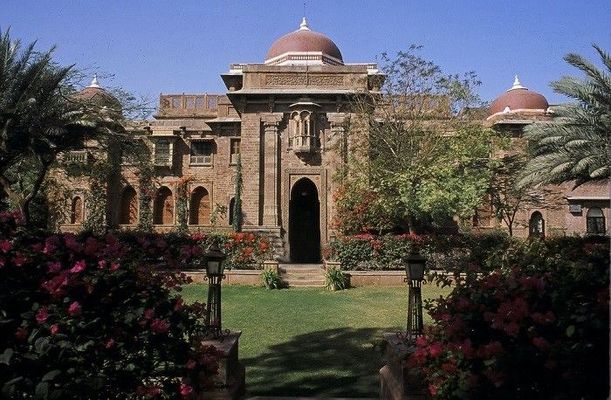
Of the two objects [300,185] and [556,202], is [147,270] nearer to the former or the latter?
[300,185]

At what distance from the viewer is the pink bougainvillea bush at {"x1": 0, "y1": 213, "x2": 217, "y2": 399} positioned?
2881 millimetres

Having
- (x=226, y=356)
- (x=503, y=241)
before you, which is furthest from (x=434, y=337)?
(x=503, y=241)

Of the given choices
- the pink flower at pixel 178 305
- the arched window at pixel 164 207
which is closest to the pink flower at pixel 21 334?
the pink flower at pixel 178 305

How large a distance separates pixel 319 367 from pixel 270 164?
55.7ft

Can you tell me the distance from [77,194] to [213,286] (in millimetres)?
27966

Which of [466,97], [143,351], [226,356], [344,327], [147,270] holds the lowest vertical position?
[344,327]

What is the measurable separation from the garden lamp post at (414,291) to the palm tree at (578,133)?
1030cm

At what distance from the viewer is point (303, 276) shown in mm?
17562

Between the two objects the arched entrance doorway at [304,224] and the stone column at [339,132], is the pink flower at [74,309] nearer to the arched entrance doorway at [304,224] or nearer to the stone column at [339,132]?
the stone column at [339,132]

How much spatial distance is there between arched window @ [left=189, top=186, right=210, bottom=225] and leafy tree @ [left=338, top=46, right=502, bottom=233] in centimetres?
1204

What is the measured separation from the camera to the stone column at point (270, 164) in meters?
23.0

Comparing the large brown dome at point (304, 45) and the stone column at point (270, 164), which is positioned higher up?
the large brown dome at point (304, 45)

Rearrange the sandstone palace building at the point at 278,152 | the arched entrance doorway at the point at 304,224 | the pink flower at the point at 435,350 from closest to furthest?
the pink flower at the point at 435,350
the sandstone palace building at the point at 278,152
the arched entrance doorway at the point at 304,224

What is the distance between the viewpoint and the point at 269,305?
12.2 metres
